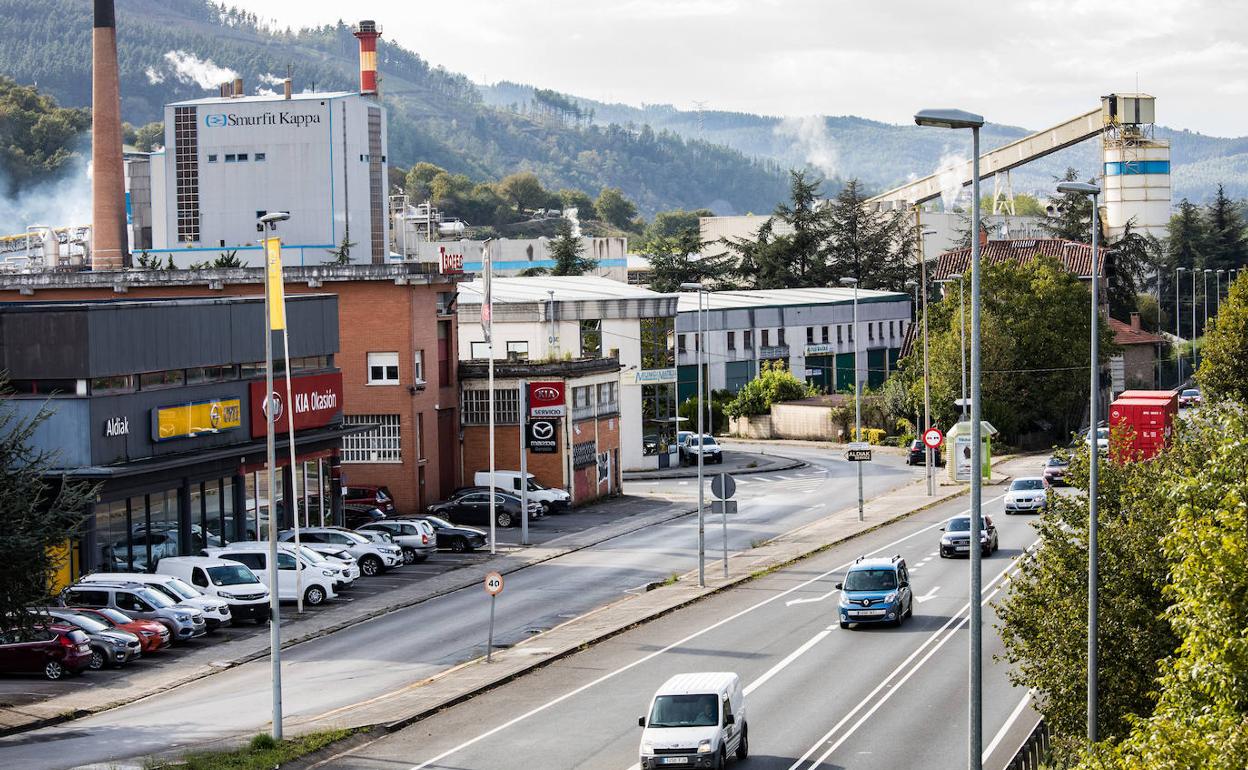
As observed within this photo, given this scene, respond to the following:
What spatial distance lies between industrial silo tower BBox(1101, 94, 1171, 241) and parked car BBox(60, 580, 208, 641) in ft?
409

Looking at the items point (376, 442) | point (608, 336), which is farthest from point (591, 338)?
point (376, 442)

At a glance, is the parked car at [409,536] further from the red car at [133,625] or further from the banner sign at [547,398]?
the red car at [133,625]

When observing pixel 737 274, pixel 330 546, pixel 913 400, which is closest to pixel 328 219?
pixel 737 274

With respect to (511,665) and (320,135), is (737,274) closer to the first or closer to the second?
(320,135)

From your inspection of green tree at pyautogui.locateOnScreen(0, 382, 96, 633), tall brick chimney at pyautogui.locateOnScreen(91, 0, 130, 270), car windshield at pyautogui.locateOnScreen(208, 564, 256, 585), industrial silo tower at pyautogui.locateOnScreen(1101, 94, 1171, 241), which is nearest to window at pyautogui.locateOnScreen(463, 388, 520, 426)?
car windshield at pyautogui.locateOnScreen(208, 564, 256, 585)

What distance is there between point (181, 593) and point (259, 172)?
280ft

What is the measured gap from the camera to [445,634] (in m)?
42.8

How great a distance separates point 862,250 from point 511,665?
368 ft

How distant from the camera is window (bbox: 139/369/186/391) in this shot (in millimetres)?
47406

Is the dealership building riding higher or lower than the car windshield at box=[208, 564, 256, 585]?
higher

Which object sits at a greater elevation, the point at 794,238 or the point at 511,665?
the point at 794,238

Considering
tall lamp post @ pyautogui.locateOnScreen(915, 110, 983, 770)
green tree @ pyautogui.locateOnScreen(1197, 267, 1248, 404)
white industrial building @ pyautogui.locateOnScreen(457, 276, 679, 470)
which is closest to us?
tall lamp post @ pyautogui.locateOnScreen(915, 110, 983, 770)

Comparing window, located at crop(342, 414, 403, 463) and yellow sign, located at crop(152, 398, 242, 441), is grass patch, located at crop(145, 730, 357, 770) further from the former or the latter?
window, located at crop(342, 414, 403, 463)

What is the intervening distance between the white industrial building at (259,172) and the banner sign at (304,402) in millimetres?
65465
